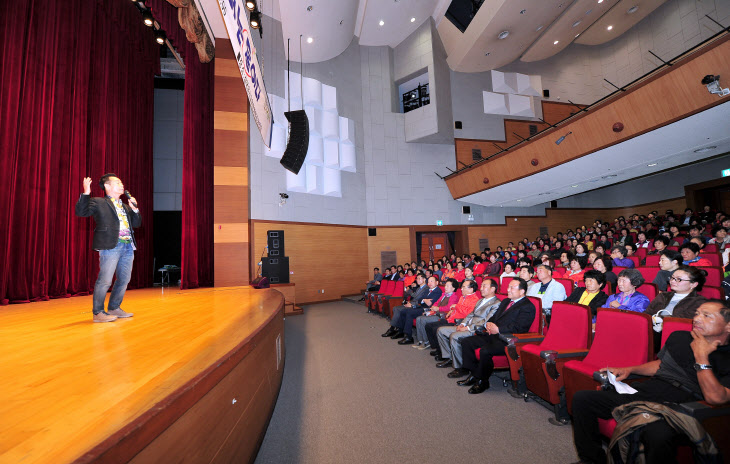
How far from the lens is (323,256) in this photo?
32.2 ft

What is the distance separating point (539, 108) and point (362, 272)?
30.4 ft

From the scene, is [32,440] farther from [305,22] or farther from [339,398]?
[305,22]

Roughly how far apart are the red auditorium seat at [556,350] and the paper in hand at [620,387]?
467 mm

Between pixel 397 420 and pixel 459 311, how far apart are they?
6.45ft

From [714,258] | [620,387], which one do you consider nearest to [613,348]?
[620,387]

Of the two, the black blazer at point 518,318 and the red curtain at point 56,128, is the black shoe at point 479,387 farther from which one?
the red curtain at point 56,128

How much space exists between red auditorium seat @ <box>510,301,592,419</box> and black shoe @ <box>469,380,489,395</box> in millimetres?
382

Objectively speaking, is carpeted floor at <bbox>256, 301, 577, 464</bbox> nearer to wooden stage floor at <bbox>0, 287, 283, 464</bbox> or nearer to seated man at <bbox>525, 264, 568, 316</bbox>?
wooden stage floor at <bbox>0, 287, 283, 464</bbox>

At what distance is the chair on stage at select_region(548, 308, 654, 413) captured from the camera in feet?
6.48

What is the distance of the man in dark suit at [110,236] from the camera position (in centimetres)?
258

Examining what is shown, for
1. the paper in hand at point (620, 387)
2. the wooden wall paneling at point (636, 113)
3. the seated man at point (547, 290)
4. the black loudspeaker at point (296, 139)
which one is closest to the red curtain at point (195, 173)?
the black loudspeaker at point (296, 139)

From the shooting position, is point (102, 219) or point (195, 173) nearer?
point (102, 219)

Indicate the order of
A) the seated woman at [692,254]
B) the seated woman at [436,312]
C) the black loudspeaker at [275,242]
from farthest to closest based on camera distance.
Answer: the black loudspeaker at [275,242]
the seated woman at [436,312]
the seated woman at [692,254]

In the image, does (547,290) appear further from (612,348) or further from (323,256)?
(323,256)
